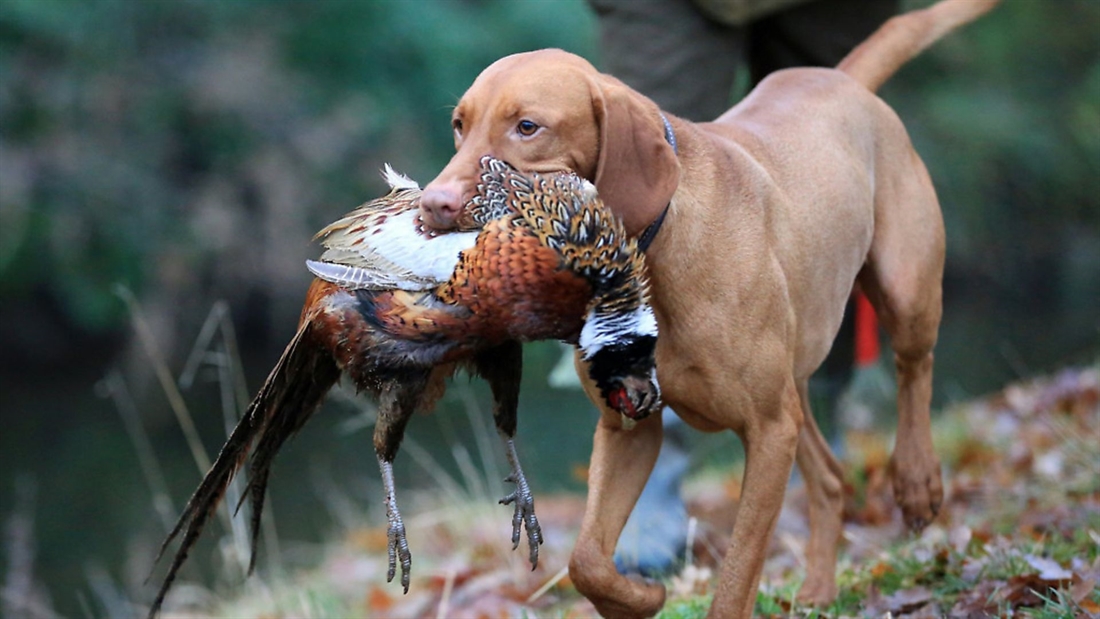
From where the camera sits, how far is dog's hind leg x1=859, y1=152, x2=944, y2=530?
3.95m

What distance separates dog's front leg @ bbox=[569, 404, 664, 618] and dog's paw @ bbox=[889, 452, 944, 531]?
3.81 ft

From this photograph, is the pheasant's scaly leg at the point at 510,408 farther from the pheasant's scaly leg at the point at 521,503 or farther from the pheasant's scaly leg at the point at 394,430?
the pheasant's scaly leg at the point at 394,430

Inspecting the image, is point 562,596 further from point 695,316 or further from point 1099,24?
point 1099,24

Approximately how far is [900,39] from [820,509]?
1602 millimetres

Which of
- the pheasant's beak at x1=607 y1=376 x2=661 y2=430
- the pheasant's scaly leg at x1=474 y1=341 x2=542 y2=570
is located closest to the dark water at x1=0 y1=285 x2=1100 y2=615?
the pheasant's scaly leg at x1=474 y1=341 x2=542 y2=570

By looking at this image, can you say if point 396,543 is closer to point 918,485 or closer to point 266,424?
point 266,424

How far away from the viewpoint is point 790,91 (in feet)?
13.0

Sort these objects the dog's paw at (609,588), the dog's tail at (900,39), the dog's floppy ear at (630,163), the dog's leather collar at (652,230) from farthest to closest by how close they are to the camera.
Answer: the dog's tail at (900,39) → the dog's paw at (609,588) → the dog's leather collar at (652,230) → the dog's floppy ear at (630,163)

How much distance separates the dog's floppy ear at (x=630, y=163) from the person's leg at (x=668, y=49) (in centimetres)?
157

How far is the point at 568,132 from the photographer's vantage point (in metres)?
2.72

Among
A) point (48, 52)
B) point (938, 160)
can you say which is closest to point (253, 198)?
point (48, 52)

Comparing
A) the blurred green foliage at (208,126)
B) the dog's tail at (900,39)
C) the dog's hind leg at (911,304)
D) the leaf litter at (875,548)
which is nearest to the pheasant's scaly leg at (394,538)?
the leaf litter at (875,548)

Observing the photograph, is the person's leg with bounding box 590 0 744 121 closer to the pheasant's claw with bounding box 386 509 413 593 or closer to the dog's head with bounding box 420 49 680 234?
the dog's head with bounding box 420 49 680 234

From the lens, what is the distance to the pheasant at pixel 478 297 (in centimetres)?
248
